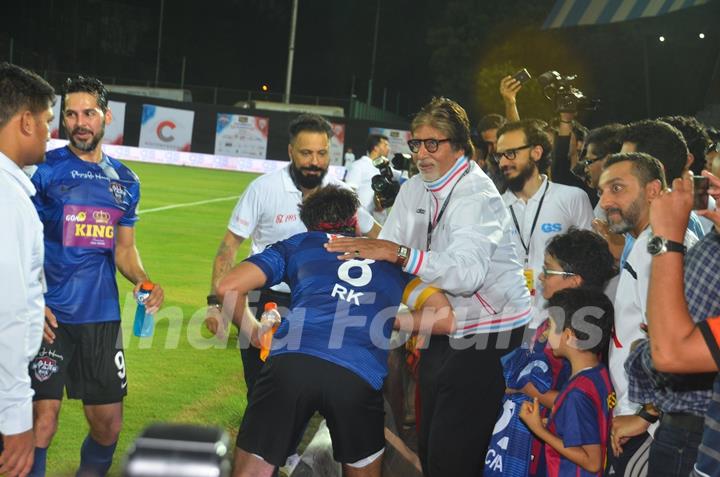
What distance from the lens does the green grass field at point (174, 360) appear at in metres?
6.87

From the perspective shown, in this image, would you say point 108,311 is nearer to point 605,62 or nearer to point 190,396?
point 190,396

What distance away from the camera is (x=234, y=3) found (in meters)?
72.1

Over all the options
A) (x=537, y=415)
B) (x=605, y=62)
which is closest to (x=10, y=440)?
(x=537, y=415)

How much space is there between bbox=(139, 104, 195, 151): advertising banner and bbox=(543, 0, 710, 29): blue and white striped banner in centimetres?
2479

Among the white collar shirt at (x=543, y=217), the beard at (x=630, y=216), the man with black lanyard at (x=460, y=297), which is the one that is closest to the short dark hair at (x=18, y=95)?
the man with black lanyard at (x=460, y=297)

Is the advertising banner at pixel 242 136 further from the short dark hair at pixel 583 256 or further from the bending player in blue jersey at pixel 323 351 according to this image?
the bending player in blue jersey at pixel 323 351

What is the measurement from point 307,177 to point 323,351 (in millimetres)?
2482

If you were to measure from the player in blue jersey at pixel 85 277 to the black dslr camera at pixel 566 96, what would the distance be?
4.40m

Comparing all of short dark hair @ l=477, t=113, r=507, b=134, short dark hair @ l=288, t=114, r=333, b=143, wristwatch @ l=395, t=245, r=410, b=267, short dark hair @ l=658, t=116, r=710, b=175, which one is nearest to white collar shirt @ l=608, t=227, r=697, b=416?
wristwatch @ l=395, t=245, r=410, b=267

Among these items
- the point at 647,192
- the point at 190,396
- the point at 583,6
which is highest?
the point at 583,6

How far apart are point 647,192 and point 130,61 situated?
2552 inches

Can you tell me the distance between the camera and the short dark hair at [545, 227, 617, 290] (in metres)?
5.08

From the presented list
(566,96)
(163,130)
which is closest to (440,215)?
(566,96)

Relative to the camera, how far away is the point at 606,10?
673 inches
